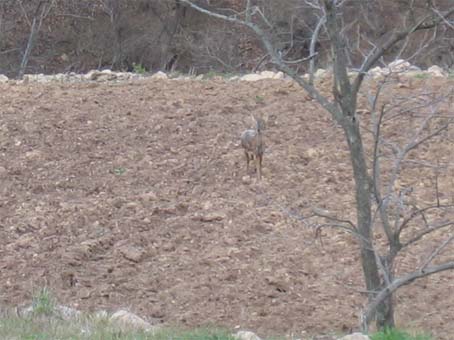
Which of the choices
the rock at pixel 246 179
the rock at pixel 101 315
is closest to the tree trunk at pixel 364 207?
the rock at pixel 101 315

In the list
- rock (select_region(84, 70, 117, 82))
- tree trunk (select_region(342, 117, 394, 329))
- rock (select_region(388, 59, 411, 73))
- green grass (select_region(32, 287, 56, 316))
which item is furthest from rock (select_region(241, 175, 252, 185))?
rock (select_region(84, 70, 117, 82))

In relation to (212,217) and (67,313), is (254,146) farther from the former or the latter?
(67,313)

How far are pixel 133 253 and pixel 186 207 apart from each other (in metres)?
0.95

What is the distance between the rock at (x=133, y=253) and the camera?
998cm

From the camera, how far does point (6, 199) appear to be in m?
11.0

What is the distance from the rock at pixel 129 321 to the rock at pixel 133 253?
47.9 inches

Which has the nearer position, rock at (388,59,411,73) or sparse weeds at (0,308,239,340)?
sparse weeds at (0,308,239,340)

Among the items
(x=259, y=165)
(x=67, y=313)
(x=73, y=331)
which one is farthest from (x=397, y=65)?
(x=73, y=331)

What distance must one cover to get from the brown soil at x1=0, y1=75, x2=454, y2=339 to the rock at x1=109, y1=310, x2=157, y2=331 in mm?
559

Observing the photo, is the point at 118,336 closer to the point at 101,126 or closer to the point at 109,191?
the point at 109,191

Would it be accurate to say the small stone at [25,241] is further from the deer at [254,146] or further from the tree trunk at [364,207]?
the tree trunk at [364,207]

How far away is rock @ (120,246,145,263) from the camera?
998cm

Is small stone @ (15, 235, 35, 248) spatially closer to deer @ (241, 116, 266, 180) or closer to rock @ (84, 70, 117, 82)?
deer @ (241, 116, 266, 180)

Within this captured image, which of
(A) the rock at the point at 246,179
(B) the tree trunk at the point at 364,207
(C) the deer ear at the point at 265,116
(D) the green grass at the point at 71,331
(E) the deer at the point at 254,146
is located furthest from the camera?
(C) the deer ear at the point at 265,116
